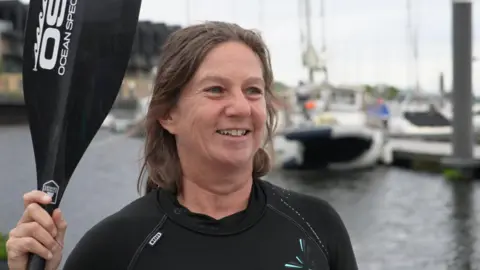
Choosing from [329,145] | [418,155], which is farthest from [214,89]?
[329,145]

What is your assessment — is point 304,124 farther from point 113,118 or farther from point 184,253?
point 113,118

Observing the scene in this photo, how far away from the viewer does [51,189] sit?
6.81 feet

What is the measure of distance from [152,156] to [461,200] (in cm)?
1125

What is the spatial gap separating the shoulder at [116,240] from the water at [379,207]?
5.19 meters

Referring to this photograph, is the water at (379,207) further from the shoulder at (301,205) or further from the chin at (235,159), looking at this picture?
the chin at (235,159)

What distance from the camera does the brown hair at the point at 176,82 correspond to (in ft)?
6.46

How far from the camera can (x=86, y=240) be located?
1956mm

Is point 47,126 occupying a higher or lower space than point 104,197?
higher

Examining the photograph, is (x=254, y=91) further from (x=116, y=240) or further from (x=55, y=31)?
(x=55, y=31)

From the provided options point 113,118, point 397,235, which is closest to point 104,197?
point 397,235

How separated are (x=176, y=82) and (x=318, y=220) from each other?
0.53 m

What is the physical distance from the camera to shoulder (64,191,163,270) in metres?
1.92

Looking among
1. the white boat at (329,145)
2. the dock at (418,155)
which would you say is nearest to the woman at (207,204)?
the dock at (418,155)

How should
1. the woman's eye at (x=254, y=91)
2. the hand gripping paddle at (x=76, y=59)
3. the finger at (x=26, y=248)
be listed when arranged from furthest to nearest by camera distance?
the hand gripping paddle at (x=76, y=59) → the woman's eye at (x=254, y=91) → the finger at (x=26, y=248)
